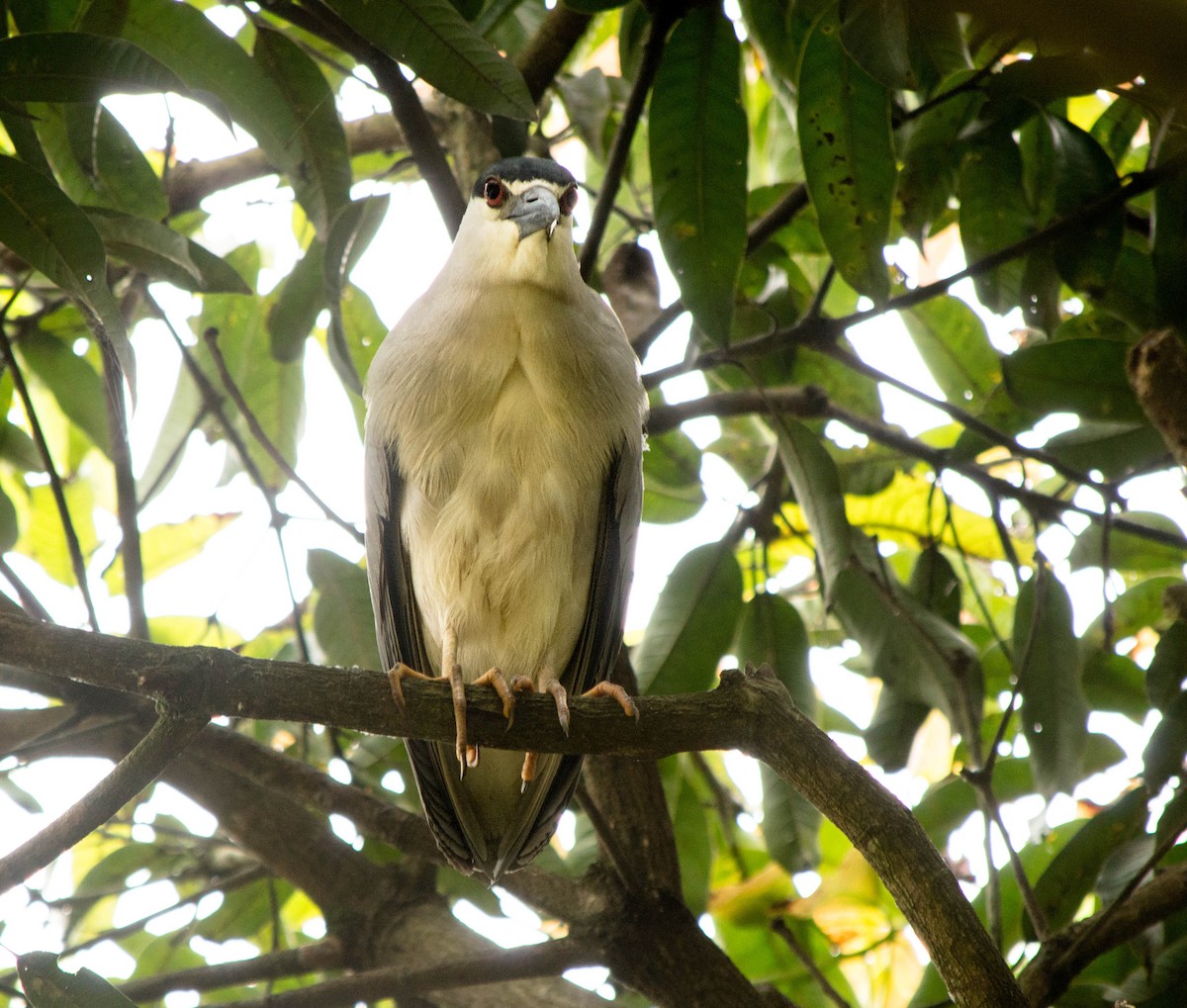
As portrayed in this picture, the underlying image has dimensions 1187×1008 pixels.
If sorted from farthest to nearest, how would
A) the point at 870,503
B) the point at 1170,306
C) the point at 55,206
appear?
1. the point at 870,503
2. the point at 1170,306
3. the point at 55,206

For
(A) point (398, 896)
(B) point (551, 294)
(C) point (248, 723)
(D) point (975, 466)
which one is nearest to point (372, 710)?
(A) point (398, 896)

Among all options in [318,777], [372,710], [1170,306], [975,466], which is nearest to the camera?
[372,710]

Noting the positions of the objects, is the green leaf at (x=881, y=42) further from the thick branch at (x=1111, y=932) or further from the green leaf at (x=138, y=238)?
the thick branch at (x=1111, y=932)

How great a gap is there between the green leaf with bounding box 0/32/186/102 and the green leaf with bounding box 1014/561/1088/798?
170cm

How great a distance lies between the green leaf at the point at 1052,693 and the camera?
2186 mm

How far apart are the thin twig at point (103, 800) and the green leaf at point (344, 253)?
1.13 m

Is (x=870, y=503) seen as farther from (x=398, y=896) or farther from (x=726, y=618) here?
(x=398, y=896)

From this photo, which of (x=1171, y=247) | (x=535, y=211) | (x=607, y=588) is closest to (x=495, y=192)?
(x=535, y=211)

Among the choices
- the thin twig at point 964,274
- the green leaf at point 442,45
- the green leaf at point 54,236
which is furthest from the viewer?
the thin twig at point 964,274

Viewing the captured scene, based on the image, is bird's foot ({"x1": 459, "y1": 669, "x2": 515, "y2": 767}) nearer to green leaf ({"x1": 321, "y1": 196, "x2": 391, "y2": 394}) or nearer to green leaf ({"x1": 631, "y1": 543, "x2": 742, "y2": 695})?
green leaf ({"x1": 631, "y1": 543, "x2": 742, "y2": 695})

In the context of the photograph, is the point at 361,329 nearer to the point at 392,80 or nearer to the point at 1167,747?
the point at 392,80

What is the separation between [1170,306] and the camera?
211cm

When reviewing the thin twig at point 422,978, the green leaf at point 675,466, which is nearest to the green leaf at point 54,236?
the thin twig at point 422,978

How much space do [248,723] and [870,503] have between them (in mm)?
1703
